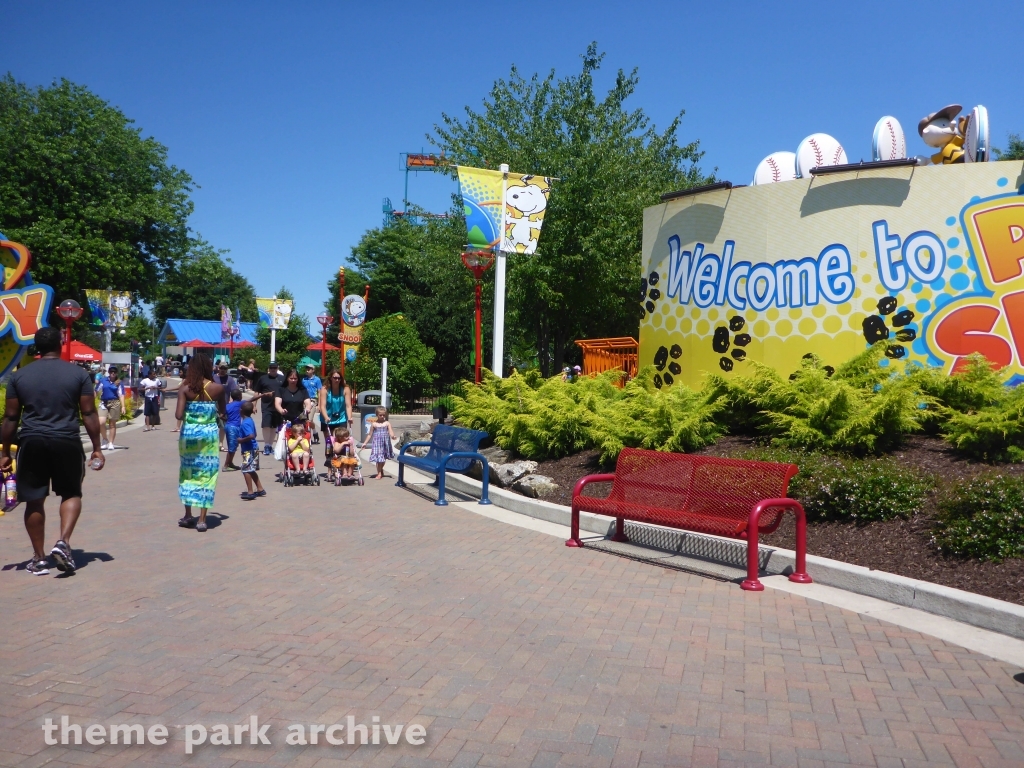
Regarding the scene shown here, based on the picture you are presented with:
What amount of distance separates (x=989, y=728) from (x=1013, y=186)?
8.31 metres

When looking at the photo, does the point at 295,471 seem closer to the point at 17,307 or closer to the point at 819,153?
the point at 17,307

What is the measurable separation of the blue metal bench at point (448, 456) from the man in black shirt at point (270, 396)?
3.06 meters

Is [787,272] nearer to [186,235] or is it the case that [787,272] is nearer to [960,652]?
[960,652]

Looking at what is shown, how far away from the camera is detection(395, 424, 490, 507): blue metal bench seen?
1123 cm

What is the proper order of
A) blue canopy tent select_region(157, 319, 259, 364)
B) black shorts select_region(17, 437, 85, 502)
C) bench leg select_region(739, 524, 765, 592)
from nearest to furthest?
black shorts select_region(17, 437, 85, 502), bench leg select_region(739, 524, 765, 592), blue canopy tent select_region(157, 319, 259, 364)

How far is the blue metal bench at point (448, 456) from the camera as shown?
11227mm

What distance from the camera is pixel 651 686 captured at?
4.79m

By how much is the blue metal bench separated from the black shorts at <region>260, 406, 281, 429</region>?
342cm

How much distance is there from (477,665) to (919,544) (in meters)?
4.04

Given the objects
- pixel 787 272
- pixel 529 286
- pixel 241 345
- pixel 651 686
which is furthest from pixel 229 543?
pixel 241 345

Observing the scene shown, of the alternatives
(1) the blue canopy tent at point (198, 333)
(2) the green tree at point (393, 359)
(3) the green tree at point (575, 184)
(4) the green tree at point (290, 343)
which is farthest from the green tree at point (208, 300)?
(3) the green tree at point (575, 184)

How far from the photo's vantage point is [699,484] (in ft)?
26.1

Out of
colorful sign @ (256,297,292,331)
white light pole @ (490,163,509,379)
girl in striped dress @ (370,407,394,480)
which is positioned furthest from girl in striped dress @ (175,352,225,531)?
colorful sign @ (256,297,292,331)

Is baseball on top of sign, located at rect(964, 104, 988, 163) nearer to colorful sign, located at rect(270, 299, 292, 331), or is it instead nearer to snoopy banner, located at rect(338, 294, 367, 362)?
snoopy banner, located at rect(338, 294, 367, 362)
